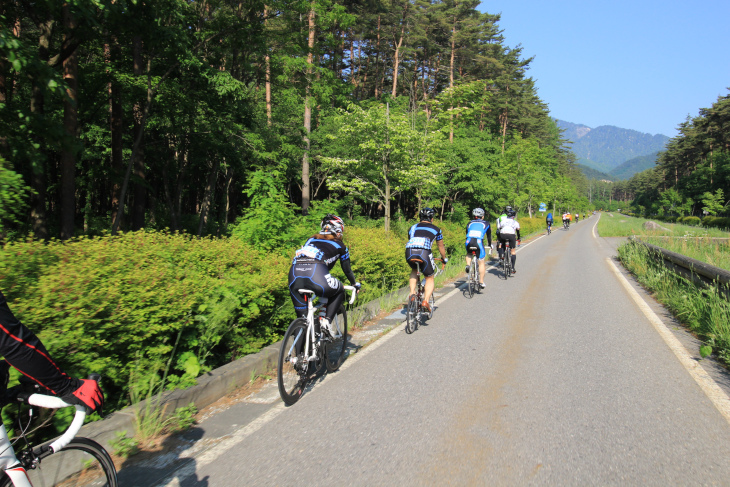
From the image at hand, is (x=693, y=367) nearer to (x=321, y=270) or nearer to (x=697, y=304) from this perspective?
(x=697, y=304)

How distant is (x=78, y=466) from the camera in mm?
2451

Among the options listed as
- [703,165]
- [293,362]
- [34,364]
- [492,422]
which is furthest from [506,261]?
[703,165]

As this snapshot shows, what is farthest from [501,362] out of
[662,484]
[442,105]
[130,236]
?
[442,105]

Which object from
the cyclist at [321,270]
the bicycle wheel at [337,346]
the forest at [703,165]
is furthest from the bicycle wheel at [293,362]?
the forest at [703,165]

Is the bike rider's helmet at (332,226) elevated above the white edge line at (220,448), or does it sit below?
above

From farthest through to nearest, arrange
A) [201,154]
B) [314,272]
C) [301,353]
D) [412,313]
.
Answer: [201,154], [412,313], [314,272], [301,353]

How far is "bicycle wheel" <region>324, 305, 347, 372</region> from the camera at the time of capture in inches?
203

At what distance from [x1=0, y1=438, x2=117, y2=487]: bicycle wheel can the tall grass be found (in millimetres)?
6624

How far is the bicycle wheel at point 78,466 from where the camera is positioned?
7.49 ft

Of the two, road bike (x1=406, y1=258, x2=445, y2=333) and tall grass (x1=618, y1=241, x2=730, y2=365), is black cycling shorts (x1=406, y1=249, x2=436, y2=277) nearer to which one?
road bike (x1=406, y1=258, x2=445, y2=333)

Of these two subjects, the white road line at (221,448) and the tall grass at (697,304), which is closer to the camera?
the white road line at (221,448)

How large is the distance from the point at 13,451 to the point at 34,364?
453 millimetres

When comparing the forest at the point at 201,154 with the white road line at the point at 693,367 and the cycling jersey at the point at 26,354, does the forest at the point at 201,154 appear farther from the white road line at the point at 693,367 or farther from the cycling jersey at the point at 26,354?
the white road line at the point at 693,367

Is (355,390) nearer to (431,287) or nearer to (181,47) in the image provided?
(431,287)
